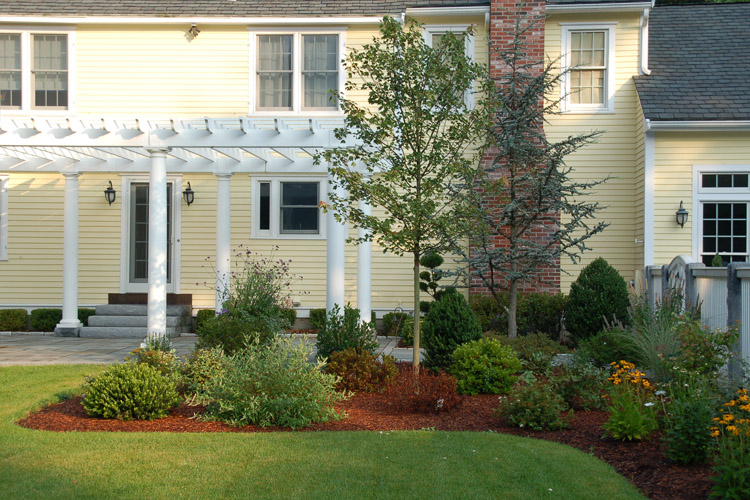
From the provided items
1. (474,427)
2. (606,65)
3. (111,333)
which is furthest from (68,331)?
(606,65)

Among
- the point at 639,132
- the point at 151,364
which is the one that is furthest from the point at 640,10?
the point at 151,364

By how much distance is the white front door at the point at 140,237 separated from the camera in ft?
49.7

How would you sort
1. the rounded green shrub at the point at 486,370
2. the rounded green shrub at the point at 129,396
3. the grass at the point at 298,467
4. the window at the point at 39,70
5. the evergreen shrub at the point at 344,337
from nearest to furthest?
1. the grass at the point at 298,467
2. the rounded green shrub at the point at 129,396
3. the rounded green shrub at the point at 486,370
4. the evergreen shrub at the point at 344,337
5. the window at the point at 39,70

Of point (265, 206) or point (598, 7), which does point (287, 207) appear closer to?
point (265, 206)

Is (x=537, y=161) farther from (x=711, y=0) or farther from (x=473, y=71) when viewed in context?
(x=711, y=0)

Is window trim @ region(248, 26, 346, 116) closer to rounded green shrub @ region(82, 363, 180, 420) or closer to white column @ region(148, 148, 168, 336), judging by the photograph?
white column @ region(148, 148, 168, 336)

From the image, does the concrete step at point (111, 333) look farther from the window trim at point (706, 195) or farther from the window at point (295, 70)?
A: the window trim at point (706, 195)

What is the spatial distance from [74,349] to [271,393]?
661cm

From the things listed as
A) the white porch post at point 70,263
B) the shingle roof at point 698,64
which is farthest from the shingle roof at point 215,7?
the shingle roof at point 698,64

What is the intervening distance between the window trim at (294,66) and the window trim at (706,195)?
724 centimetres

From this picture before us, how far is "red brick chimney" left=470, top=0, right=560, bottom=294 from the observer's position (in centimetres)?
1354

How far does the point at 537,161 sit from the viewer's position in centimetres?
1166

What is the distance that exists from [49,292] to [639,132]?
12.8m

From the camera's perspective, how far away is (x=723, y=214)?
1364cm
